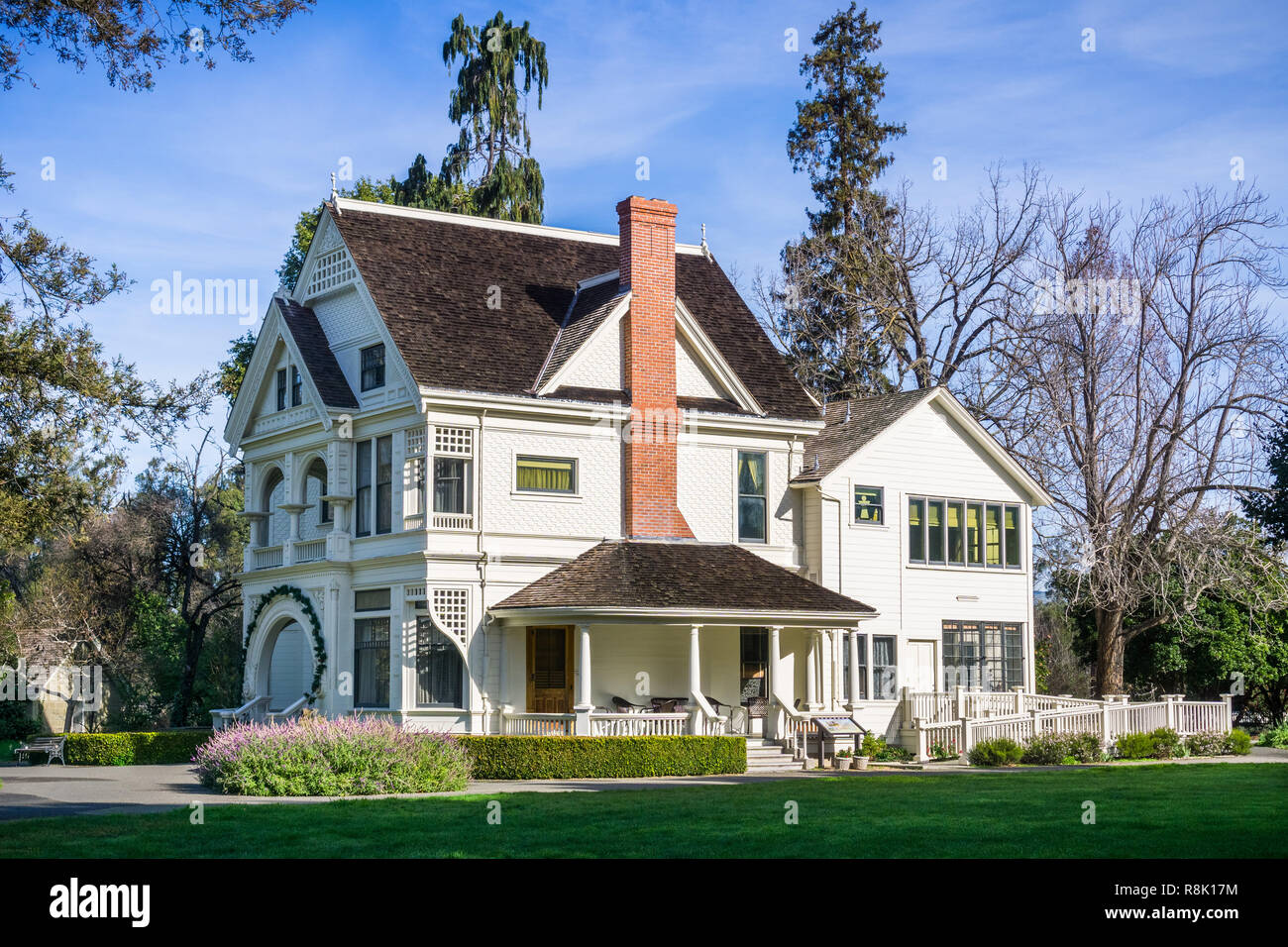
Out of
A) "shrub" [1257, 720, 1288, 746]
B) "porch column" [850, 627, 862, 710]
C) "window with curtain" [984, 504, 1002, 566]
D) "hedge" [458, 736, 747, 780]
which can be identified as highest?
"window with curtain" [984, 504, 1002, 566]

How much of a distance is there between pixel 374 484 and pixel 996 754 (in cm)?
1430

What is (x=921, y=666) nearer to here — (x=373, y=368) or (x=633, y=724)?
(x=633, y=724)

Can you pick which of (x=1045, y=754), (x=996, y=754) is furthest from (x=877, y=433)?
(x=1045, y=754)

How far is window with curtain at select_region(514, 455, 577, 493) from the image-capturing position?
1265 inches

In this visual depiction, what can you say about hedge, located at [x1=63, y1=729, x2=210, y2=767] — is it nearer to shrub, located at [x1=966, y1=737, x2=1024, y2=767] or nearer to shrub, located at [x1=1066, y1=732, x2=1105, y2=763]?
shrub, located at [x1=966, y1=737, x2=1024, y2=767]

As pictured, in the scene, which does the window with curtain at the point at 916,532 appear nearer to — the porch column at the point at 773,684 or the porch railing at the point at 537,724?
the porch column at the point at 773,684

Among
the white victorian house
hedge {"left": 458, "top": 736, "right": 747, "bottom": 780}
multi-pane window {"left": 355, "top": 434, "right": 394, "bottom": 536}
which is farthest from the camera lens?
multi-pane window {"left": 355, "top": 434, "right": 394, "bottom": 536}

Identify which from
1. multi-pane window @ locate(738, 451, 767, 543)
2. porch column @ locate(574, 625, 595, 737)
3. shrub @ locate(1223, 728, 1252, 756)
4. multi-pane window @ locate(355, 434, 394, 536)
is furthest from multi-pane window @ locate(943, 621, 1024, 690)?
multi-pane window @ locate(355, 434, 394, 536)

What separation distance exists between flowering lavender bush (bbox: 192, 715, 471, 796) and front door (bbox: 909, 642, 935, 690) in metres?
15.2

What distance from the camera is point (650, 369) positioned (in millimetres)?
33906

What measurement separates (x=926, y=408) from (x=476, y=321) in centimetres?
1140

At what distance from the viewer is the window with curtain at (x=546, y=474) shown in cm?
3212

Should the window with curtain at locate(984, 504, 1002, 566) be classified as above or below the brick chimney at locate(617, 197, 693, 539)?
below
